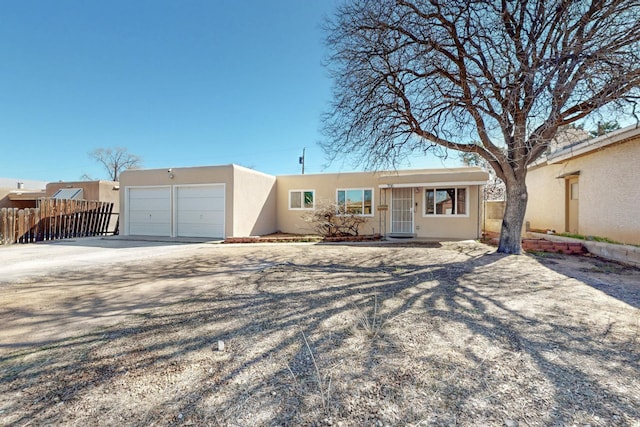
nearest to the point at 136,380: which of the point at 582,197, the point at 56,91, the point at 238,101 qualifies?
the point at 582,197

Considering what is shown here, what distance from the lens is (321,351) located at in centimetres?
281

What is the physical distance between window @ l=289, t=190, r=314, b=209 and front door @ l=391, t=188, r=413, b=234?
4.25 meters

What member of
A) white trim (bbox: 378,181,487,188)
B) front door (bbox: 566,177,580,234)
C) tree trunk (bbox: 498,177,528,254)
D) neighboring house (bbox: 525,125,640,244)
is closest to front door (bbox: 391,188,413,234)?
white trim (bbox: 378,181,487,188)

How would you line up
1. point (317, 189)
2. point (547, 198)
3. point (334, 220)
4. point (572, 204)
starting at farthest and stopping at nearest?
point (317, 189)
point (547, 198)
point (334, 220)
point (572, 204)

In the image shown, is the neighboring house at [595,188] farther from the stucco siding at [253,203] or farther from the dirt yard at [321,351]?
the stucco siding at [253,203]

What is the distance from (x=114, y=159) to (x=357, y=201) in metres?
40.0

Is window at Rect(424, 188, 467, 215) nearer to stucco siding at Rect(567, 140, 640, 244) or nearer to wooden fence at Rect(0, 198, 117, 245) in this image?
stucco siding at Rect(567, 140, 640, 244)

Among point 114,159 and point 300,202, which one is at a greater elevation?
point 114,159

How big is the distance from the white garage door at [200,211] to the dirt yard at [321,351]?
7.41 m

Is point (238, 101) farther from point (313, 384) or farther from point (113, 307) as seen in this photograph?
point (313, 384)

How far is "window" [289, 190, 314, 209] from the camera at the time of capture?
15391 millimetres

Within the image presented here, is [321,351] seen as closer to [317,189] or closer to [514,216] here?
[514,216]

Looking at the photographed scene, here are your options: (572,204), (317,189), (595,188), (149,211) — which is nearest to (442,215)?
(572,204)

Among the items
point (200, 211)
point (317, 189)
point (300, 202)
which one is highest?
point (317, 189)
